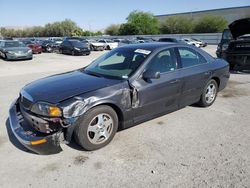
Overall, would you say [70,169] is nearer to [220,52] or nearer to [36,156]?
[36,156]

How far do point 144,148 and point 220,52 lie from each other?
8474mm

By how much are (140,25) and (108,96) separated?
6242 centimetres

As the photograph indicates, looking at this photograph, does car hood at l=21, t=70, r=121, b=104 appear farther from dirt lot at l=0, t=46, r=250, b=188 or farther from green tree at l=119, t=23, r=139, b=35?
green tree at l=119, t=23, r=139, b=35

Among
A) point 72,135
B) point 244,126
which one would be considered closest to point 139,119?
point 72,135

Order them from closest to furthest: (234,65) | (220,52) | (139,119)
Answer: (139,119)
(234,65)
(220,52)

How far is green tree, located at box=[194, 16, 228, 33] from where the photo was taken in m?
52.0

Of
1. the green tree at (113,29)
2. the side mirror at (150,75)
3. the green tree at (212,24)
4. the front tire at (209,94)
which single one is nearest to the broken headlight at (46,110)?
the side mirror at (150,75)

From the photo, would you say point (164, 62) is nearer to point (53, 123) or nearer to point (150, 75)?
point (150, 75)

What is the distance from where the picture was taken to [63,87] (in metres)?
3.60

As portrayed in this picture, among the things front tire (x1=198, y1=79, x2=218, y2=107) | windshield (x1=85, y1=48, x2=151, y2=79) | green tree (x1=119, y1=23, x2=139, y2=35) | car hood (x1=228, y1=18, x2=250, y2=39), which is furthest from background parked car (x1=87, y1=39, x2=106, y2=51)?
green tree (x1=119, y1=23, x2=139, y2=35)

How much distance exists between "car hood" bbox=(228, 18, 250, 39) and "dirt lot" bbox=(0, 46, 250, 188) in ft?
21.5

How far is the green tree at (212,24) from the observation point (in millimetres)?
52009

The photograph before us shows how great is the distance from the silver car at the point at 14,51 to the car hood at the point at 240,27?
41.8 ft

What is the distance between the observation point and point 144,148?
3588mm
